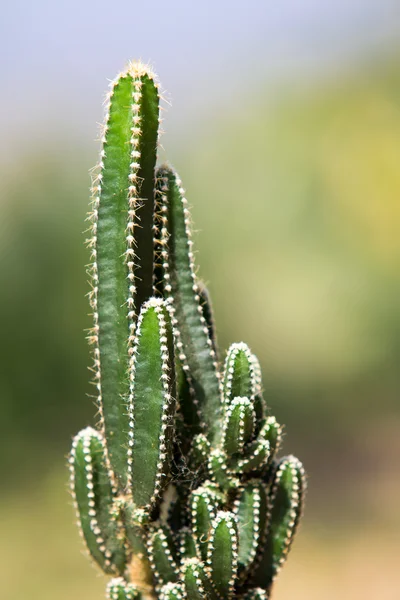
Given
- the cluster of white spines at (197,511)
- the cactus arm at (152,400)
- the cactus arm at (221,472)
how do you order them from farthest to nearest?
the cactus arm at (221,472) < the cluster of white spines at (197,511) < the cactus arm at (152,400)

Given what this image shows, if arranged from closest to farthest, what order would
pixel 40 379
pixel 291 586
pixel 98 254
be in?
pixel 98 254 < pixel 291 586 < pixel 40 379

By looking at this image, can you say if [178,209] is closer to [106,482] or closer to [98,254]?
[98,254]

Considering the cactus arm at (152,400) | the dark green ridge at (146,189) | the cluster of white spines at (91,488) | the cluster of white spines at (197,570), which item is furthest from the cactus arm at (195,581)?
the dark green ridge at (146,189)

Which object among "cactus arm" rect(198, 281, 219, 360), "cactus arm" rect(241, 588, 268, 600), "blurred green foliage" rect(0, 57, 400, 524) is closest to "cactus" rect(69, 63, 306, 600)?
"cactus arm" rect(241, 588, 268, 600)

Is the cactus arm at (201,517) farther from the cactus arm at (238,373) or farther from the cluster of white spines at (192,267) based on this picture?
the cluster of white spines at (192,267)

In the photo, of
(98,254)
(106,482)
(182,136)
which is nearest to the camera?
(98,254)

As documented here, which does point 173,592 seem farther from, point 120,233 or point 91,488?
point 120,233

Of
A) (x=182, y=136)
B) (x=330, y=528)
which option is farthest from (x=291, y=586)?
(x=182, y=136)
